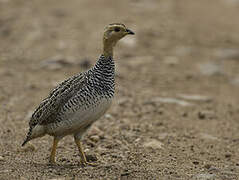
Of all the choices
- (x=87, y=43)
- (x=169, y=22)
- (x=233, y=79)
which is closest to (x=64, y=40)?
(x=87, y=43)

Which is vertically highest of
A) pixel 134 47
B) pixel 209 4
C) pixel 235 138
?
pixel 209 4

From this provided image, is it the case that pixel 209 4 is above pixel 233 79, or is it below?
above

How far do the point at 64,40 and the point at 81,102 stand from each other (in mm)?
9156

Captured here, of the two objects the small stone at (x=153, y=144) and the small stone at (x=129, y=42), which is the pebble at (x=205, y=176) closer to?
the small stone at (x=153, y=144)

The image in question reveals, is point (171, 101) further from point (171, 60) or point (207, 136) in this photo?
point (171, 60)

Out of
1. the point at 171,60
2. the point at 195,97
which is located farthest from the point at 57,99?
the point at 171,60

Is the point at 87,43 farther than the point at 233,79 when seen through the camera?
Yes

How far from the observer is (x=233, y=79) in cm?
1437

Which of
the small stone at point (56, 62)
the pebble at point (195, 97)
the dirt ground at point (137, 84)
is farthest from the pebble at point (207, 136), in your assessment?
the small stone at point (56, 62)

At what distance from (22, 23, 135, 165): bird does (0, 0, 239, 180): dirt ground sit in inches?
22.2

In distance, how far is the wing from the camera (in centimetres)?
752

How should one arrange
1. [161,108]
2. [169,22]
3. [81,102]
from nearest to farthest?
1. [81,102]
2. [161,108]
3. [169,22]

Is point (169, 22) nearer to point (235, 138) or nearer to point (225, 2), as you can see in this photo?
point (225, 2)

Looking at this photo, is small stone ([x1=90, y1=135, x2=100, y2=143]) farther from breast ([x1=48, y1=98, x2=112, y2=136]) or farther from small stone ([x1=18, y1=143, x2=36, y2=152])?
breast ([x1=48, y1=98, x2=112, y2=136])
